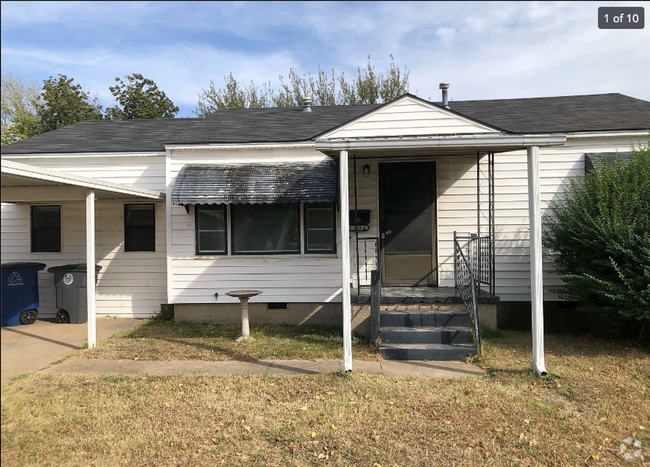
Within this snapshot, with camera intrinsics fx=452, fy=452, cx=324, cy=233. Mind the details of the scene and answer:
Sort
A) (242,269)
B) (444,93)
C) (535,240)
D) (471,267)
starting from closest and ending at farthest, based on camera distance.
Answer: (535,240) < (471,267) < (242,269) < (444,93)

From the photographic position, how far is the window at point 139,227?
9.00m

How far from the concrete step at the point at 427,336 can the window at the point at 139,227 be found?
17.1ft

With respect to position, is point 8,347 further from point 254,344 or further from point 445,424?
point 254,344

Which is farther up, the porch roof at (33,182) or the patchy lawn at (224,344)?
the porch roof at (33,182)

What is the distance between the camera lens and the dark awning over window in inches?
301

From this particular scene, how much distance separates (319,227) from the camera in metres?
8.23

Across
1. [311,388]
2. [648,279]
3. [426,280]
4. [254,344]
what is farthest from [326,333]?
[648,279]

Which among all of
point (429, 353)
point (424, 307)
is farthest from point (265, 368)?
point (424, 307)

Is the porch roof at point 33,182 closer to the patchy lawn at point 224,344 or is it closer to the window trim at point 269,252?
the window trim at point 269,252

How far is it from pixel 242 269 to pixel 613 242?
5797 millimetres

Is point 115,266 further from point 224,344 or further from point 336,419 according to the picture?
point 336,419

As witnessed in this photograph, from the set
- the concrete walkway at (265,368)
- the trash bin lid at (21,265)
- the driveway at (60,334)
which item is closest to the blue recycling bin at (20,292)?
the trash bin lid at (21,265)

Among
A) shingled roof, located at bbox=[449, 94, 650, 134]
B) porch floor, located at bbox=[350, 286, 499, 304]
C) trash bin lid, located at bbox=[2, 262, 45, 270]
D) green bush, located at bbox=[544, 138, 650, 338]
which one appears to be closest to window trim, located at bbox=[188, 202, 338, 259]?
porch floor, located at bbox=[350, 286, 499, 304]

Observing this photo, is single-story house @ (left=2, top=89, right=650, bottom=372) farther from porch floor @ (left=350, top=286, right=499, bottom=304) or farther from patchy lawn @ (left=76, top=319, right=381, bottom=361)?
patchy lawn @ (left=76, top=319, right=381, bottom=361)
